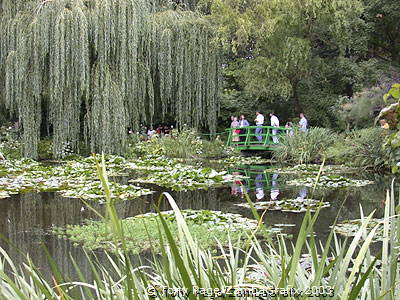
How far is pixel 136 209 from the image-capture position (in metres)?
7.43

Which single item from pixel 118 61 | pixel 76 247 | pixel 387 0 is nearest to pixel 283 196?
pixel 76 247

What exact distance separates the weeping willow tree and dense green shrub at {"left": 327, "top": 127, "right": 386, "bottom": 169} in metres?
5.38

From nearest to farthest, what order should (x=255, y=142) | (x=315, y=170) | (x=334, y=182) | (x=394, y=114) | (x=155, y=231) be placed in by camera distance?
1. (x=394, y=114)
2. (x=155, y=231)
3. (x=334, y=182)
4. (x=315, y=170)
5. (x=255, y=142)

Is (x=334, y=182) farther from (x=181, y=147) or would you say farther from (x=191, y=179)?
(x=181, y=147)

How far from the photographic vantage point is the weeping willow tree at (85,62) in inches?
538

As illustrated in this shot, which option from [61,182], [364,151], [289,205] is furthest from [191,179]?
[364,151]

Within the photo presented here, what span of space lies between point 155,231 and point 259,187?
3994 mm

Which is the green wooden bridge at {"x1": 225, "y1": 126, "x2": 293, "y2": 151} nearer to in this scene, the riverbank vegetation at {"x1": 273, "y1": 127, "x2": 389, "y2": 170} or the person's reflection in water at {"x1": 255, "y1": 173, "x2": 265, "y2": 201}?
the riverbank vegetation at {"x1": 273, "y1": 127, "x2": 389, "y2": 170}

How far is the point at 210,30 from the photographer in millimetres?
17000

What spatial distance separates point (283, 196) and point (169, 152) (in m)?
8.56

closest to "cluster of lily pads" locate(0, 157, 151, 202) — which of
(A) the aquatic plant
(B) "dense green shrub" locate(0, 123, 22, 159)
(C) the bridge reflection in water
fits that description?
(A) the aquatic plant

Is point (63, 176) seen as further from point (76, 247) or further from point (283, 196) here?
point (76, 247)

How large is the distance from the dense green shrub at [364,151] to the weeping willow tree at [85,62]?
17.7 feet

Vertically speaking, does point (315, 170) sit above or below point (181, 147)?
below
